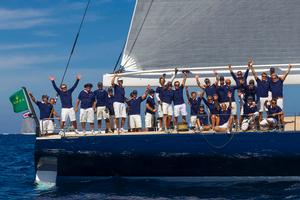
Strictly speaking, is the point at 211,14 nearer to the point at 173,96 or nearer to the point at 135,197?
the point at 173,96

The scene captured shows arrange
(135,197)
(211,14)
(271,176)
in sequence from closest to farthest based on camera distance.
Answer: (135,197), (271,176), (211,14)

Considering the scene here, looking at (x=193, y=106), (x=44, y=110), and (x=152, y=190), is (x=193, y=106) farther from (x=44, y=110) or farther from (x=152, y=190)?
→ (x=44, y=110)

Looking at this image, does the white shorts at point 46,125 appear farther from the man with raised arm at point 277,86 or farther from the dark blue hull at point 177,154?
the man with raised arm at point 277,86

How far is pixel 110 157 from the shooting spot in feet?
62.4

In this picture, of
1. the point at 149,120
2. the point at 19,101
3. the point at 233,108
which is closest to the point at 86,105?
the point at 149,120

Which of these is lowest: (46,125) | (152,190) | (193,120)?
(152,190)

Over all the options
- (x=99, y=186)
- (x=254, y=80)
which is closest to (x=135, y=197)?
(x=99, y=186)

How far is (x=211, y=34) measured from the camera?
1928cm

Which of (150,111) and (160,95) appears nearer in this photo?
(160,95)

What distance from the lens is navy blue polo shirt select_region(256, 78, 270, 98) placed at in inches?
714

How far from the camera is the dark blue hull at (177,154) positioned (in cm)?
1778

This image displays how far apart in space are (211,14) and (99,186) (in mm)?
5437

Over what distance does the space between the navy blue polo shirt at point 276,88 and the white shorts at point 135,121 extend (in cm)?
370

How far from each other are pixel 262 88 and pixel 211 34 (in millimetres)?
2164
